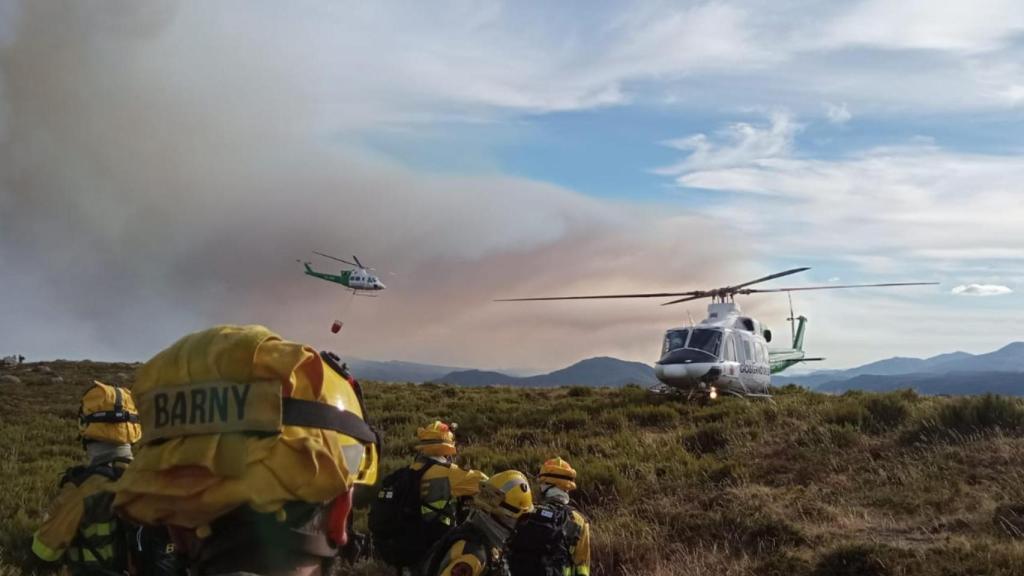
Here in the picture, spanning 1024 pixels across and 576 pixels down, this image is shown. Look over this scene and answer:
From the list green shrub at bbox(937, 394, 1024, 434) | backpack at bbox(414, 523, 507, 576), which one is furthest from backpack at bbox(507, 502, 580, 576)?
green shrub at bbox(937, 394, 1024, 434)

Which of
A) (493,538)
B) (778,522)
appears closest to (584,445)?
(778,522)

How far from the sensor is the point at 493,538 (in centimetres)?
548

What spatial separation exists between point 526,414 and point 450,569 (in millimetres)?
13323

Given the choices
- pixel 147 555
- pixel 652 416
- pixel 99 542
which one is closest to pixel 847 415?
pixel 652 416

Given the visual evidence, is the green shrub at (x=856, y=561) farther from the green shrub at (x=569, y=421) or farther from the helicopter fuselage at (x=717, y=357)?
the helicopter fuselage at (x=717, y=357)

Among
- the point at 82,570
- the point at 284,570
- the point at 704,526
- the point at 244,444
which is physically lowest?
the point at 704,526

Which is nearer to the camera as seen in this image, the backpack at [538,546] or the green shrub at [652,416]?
the backpack at [538,546]

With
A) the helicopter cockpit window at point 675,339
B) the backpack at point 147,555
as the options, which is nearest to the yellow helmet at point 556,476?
the backpack at point 147,555

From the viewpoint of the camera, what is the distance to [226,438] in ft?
6.19

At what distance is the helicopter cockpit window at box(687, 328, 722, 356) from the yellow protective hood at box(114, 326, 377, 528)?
66.7 ft

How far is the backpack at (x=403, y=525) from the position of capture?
6.27 m

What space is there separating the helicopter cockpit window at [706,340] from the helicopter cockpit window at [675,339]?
27cm

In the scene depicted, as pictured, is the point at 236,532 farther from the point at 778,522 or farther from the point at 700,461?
the point at 700,461

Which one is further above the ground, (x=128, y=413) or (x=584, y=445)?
(x=128, y=413)
